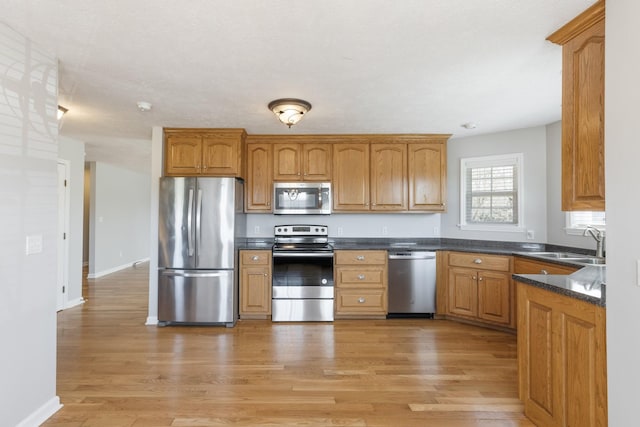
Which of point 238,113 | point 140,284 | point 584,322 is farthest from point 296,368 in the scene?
point 140,284

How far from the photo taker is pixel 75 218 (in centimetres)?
461

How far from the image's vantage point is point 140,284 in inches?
227

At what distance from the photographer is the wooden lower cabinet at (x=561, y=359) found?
1.50m

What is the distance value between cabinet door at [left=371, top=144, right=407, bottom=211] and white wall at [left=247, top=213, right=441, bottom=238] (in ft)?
1.16

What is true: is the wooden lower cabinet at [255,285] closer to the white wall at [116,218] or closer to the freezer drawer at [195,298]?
the freezer drawer at [195,298]

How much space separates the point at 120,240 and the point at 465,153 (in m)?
7.31

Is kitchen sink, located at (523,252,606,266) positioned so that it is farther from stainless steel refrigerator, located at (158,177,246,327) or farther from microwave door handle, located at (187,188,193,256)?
microwave door handle, located at (187,188,193,256)

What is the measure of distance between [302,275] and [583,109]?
3014 mm

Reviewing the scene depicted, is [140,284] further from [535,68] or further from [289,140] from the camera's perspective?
[535,68]

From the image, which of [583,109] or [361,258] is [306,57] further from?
[361,258]

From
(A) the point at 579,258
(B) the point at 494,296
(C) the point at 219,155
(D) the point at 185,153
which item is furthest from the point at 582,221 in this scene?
(D) the point at 185,153

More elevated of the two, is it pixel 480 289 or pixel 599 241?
pixel 599 241

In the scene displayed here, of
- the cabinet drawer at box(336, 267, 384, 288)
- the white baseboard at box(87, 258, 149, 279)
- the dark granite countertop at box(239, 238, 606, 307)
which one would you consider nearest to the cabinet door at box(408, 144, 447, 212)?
the dark granite countertop at box(239, 238, 606, 307)
